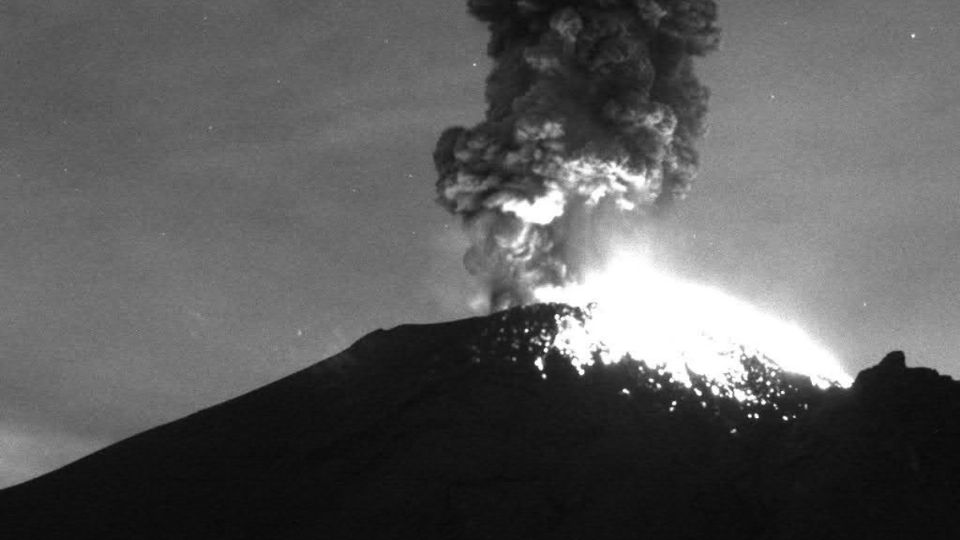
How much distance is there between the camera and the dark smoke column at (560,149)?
39.5 m

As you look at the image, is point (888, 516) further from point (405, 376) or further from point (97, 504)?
point (97, 504)

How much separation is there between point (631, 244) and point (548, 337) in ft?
29.0

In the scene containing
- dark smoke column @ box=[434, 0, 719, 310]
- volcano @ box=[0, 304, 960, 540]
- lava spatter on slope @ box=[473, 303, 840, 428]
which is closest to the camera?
volcano @ box=[0, 304, 960, 540]

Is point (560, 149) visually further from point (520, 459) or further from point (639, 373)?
point (520, 459)

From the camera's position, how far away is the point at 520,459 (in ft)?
92.0

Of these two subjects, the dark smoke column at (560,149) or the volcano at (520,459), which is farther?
the dark smoke column at (560,149)

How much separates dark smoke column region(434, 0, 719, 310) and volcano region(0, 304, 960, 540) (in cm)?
624

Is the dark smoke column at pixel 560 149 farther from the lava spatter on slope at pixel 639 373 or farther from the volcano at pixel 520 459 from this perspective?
the volcano at pixel 520 459

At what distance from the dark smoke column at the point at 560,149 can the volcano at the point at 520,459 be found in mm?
6240

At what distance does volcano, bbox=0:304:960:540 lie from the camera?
2562cm

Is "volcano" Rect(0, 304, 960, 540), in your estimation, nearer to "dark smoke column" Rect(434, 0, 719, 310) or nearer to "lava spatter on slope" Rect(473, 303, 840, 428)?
"lava spatter on slope" Rect(473, 303, 840, 428)

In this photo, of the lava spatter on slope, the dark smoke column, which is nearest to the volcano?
the lava spatter on slope

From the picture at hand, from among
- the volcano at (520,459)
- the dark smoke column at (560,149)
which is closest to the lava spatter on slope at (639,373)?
the volcano at (520,459)

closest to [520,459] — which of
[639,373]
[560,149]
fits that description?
[639,373]
